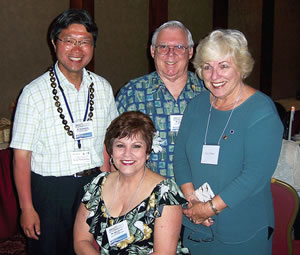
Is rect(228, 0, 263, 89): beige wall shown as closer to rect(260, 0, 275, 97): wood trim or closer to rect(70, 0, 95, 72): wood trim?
rect(260, 0, 275, 97): wood trim

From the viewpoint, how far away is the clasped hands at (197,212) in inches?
69.9

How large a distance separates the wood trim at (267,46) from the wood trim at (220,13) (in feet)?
4.32

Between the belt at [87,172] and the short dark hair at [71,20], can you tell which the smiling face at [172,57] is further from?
the belt at [87,172]

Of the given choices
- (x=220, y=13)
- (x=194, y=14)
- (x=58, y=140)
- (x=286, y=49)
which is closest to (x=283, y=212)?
(x=58, y=140)

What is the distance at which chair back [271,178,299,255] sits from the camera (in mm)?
2000

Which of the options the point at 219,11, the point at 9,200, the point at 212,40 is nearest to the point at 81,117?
the point at 212,40

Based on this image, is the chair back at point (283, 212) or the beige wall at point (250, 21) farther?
the beige wall at point (250, 21)

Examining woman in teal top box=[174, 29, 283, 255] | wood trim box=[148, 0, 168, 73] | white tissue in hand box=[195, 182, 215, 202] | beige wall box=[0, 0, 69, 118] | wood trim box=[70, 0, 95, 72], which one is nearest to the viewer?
woman in teal top box=[174, 29, 283, 255]

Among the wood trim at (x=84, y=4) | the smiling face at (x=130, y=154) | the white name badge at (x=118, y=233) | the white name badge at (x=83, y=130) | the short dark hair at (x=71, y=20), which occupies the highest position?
the wood trim at (x=84, y=4)

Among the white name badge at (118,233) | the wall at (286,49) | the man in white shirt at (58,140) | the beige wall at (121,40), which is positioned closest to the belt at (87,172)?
the man in white shirt at (58,140)

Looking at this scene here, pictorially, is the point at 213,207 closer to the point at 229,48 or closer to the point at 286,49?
the point at 229,48

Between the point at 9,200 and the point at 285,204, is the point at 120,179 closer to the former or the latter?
the point at 285,204

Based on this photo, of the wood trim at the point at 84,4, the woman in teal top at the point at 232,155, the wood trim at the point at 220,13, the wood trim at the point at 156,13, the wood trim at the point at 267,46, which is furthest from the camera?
the wood trim at the point at 267,46

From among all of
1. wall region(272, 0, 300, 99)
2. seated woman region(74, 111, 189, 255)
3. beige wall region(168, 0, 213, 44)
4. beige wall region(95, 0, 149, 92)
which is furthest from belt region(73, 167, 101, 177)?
wall region(272, 0, 300, 99)
